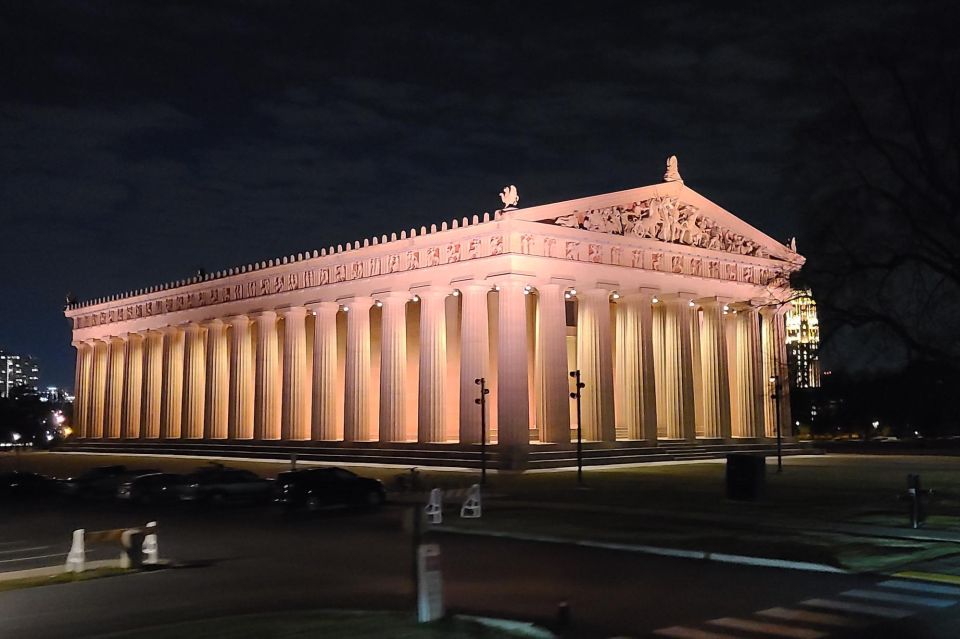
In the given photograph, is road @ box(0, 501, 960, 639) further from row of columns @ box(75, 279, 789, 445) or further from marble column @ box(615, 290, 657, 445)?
marble column @ box(615, 290, 657, 445)

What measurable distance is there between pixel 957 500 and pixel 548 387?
26738mm

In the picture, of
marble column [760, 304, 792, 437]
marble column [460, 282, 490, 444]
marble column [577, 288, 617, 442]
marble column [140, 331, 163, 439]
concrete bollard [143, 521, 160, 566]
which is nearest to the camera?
concrete bollard [143, 521, 160, 566]

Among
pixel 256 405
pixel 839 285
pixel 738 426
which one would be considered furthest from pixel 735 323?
pixel 839 285

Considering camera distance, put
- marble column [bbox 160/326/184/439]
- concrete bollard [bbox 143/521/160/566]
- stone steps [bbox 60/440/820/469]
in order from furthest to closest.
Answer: marble column [bbox 160/326/184/439]
stone steps [bbox 60/440/820/469]
concrete bollard [bbox 143/521/160/566]

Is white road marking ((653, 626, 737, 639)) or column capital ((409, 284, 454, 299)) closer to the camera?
white road marking ((653, 626, 737, 639))

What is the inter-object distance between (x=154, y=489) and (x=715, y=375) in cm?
4115

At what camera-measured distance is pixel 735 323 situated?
70500 millimetres

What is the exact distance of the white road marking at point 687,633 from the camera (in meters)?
12.8

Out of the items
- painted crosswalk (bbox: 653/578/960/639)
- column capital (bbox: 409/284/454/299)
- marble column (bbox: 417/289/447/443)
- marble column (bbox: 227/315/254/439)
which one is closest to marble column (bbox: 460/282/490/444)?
column capital (bbox: 409/284/454/299)

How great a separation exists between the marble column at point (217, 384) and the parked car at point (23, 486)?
30508 mm

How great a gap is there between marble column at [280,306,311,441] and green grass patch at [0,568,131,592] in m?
48.7

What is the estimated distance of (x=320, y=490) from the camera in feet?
107

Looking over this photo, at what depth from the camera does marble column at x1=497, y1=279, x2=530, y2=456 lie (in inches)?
2111

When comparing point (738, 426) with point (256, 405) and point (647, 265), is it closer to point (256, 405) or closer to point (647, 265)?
point (647, 265)
